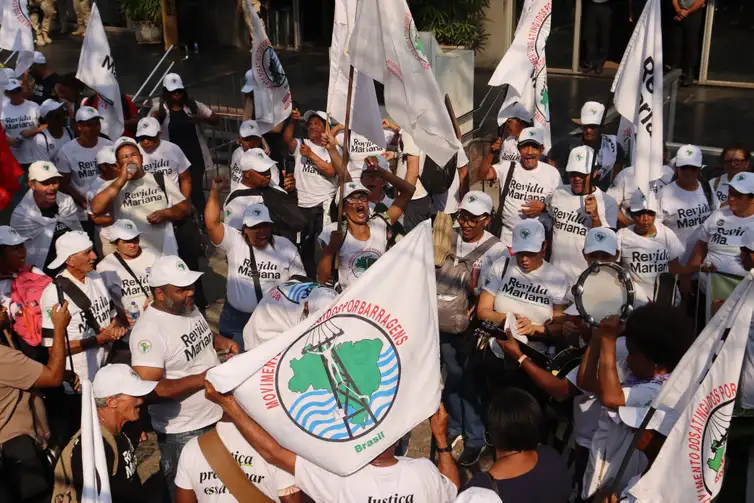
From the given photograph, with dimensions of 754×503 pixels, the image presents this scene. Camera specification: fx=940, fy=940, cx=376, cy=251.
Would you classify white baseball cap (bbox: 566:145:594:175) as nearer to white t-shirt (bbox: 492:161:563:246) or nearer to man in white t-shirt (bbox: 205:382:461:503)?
white t-shirt (bbox: 492:161:563:246)

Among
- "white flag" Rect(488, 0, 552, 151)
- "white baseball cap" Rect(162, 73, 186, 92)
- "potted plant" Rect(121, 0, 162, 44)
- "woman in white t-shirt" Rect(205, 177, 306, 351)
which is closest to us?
"woman in white t-shirt" Rect(205, 177, 306, 351)

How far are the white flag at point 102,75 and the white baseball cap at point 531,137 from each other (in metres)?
3.82

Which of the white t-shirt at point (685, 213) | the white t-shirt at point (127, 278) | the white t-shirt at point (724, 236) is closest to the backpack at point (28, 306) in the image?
the white t-shirt at point (127, 278)

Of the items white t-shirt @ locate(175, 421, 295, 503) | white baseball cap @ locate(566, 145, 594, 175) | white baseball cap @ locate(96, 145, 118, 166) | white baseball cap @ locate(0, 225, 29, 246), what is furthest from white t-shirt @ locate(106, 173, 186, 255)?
white t-shirt @ locate(175, 421, 295, 503)

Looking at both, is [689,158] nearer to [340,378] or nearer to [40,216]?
[340,378]

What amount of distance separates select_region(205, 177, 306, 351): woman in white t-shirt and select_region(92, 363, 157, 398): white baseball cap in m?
1.74

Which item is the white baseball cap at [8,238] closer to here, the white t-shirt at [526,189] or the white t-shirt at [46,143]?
the white t-shirt at [46,143]

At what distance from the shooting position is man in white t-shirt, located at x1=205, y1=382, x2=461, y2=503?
4.08 m

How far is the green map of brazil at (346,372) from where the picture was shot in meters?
4.07

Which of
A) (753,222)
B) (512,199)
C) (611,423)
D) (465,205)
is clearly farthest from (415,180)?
(611,423)

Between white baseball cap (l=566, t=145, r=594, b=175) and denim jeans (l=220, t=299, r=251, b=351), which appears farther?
white baseball cap (l=566, t=145, r=594, b=175)

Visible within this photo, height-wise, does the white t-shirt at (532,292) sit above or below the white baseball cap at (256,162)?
below

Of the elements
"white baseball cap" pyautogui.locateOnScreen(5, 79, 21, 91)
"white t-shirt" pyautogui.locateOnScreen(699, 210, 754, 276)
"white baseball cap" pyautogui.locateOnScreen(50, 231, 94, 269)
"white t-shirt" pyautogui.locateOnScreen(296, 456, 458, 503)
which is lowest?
"white t-shirt" pyautogui.locateOnScreen(296, 456, 458, 503)

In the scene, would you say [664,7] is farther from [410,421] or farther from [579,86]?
[410,421]
